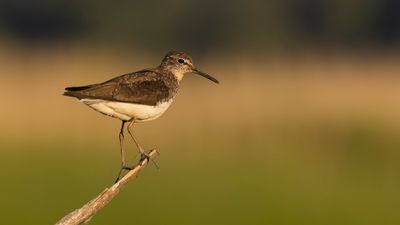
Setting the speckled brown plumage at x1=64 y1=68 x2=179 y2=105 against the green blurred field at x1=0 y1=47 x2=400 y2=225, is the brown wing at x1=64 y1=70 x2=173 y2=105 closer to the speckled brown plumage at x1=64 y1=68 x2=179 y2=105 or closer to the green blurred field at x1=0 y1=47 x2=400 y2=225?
the speckled brown plumage at x1=64 y1=68 x2=179 y2=105

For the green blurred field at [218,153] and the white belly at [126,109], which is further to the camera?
the green blurred field at [218,153]

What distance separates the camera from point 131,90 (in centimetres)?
891

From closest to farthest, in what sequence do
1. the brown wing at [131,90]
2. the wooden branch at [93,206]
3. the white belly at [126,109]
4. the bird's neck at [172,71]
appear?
the wooden branch at [93,206], the brown wing at [131,90], the white belly at [126,109], the bird's neck at [172,71]

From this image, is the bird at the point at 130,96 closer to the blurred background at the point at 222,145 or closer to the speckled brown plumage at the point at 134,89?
the speckled brown plumage at the point at 134,89

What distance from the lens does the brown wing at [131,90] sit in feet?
27.7

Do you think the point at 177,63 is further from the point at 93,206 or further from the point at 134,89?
the point at 93,206

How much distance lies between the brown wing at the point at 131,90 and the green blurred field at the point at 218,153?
37.6ft

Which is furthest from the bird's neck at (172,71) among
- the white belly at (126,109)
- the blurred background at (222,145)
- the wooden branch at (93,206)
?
the blurred background at (222,145)

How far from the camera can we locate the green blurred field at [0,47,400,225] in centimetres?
2183

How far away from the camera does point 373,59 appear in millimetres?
34688

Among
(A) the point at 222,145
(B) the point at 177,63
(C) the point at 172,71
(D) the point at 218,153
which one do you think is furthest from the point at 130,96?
(A) the point at 222,145

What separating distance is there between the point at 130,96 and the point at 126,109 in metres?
0.14

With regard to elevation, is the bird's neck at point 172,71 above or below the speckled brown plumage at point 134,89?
above

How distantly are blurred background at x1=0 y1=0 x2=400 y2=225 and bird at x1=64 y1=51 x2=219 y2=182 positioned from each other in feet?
37.2
